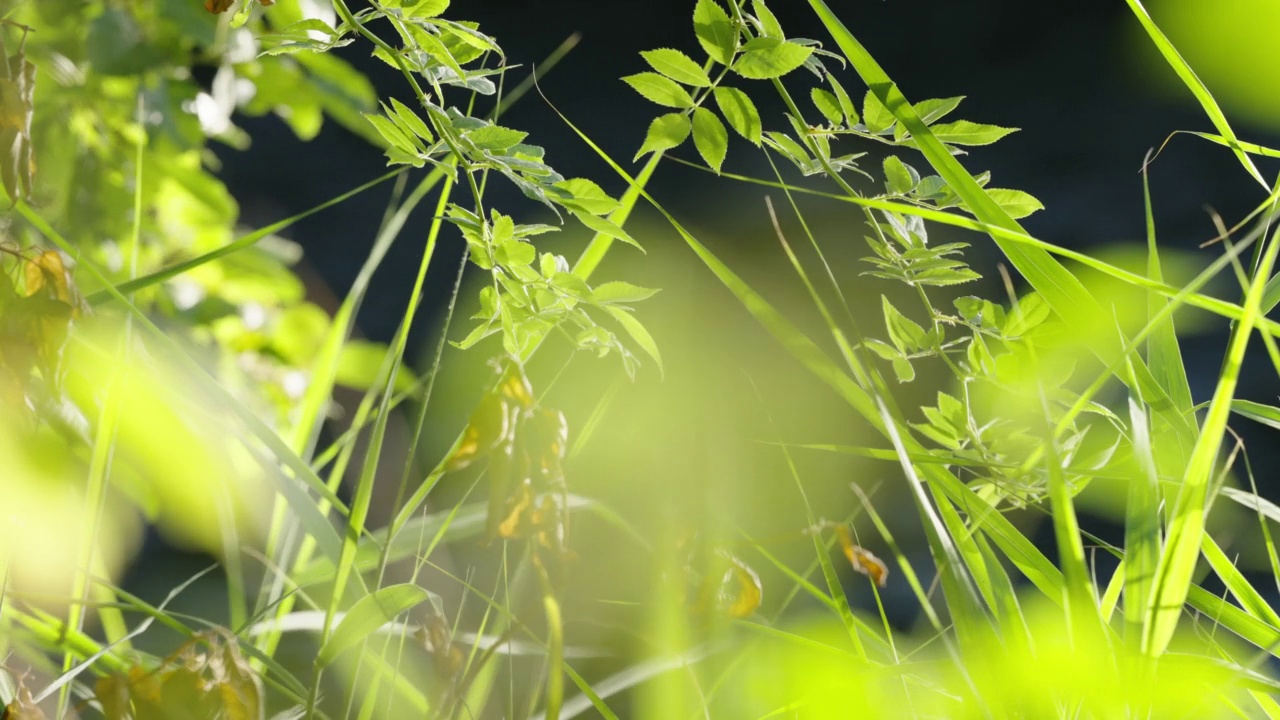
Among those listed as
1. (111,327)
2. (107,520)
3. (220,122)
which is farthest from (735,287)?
(107,520)

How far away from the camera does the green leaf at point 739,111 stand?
34cm

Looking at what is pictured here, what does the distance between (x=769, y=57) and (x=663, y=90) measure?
45mm

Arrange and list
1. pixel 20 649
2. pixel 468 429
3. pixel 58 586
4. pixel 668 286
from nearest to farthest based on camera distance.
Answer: pixel 468 429
pixel 20 649
pixel 58 586
pixel 668 286

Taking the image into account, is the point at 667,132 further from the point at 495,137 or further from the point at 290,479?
the point at 290,479

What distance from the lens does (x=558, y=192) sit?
347 mm

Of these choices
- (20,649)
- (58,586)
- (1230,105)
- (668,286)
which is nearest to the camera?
(20,649)

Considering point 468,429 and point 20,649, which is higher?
point 468,429

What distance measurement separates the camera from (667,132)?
0.34 metres

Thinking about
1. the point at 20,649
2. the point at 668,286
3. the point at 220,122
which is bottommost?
the point at 668,286

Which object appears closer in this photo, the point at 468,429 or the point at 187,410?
the point at 468,429

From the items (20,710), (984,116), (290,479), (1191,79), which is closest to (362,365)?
(290,479)

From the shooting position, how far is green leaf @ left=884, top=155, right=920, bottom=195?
0.36m

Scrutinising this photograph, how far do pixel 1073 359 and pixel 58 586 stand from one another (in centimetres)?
70

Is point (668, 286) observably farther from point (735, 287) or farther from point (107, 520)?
point (735, 287)
